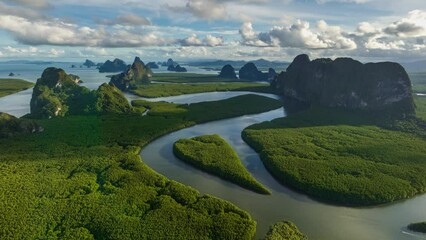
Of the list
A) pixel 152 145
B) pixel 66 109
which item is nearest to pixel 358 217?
pixel 152 145

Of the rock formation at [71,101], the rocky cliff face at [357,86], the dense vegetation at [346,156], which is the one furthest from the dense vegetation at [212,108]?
the dense vegetation at [346,156]

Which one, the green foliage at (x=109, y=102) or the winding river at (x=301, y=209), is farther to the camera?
the green foliage at (x=109, y=102)

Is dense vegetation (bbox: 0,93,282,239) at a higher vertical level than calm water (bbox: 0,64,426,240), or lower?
higher

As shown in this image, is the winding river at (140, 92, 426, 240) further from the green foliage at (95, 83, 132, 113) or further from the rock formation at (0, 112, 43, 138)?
the green foliage at (95, 83, 132, 113)

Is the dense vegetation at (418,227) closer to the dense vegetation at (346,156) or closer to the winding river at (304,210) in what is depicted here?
the winding river at (304,210)

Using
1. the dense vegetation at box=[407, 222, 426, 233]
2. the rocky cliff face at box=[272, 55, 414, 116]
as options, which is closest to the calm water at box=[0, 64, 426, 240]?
the dense vegetation at box=[407, 222, 426, 233]

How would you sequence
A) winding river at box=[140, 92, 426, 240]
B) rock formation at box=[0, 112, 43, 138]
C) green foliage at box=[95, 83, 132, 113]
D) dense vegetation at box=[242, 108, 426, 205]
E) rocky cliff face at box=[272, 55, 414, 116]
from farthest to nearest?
green foliage at box=[95, 83, 132, 113] < rocky cliff face at box=[272, 55, 414, 116] < rock formation at box=[0, 112, 43, 138] < dense vegetation at box=[242, 108, 426, 205] < winding river at box=[140, 92, 426, 240]

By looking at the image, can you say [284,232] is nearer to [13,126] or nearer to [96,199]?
[96,199]
